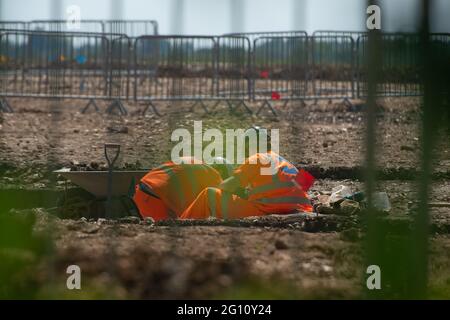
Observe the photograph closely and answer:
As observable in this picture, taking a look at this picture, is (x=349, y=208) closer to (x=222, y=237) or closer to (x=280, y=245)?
(x=222, y=237)

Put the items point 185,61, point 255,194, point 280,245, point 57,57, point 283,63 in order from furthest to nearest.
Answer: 1. point 283,63
2. point 185,61
3. point 57,57
4. point 255,194
5. point 280,245

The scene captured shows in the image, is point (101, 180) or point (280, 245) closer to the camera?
point (280, 245)

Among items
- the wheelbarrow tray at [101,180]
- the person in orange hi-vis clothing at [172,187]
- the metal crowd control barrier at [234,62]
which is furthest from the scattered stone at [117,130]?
the person in orange hi-vis clothing at [172,187]

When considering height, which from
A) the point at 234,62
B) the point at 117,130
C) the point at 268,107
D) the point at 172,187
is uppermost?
the point at 234,62

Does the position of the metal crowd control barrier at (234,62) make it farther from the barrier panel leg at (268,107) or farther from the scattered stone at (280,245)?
the scattered stone at (280,245)

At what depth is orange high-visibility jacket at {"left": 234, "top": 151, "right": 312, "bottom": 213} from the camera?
647 cm

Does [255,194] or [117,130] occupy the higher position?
[117,130]

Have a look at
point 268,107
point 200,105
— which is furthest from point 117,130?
point 268,107

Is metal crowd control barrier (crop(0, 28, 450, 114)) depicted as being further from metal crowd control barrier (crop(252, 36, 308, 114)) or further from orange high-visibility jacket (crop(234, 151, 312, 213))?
orange high-visibility jacket (crop(234, 151, 312, 213))

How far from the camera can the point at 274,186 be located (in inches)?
258

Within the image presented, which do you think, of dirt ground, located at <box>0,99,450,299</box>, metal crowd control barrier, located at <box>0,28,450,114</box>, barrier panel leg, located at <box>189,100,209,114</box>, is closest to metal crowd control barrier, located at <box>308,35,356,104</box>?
metal crowd control barrier, located at <box>0,28,450,114</box>

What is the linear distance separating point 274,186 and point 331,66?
11.5 metres

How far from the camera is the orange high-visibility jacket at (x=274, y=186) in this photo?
6.47m

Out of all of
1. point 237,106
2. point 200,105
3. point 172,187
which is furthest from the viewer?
point 200,105
